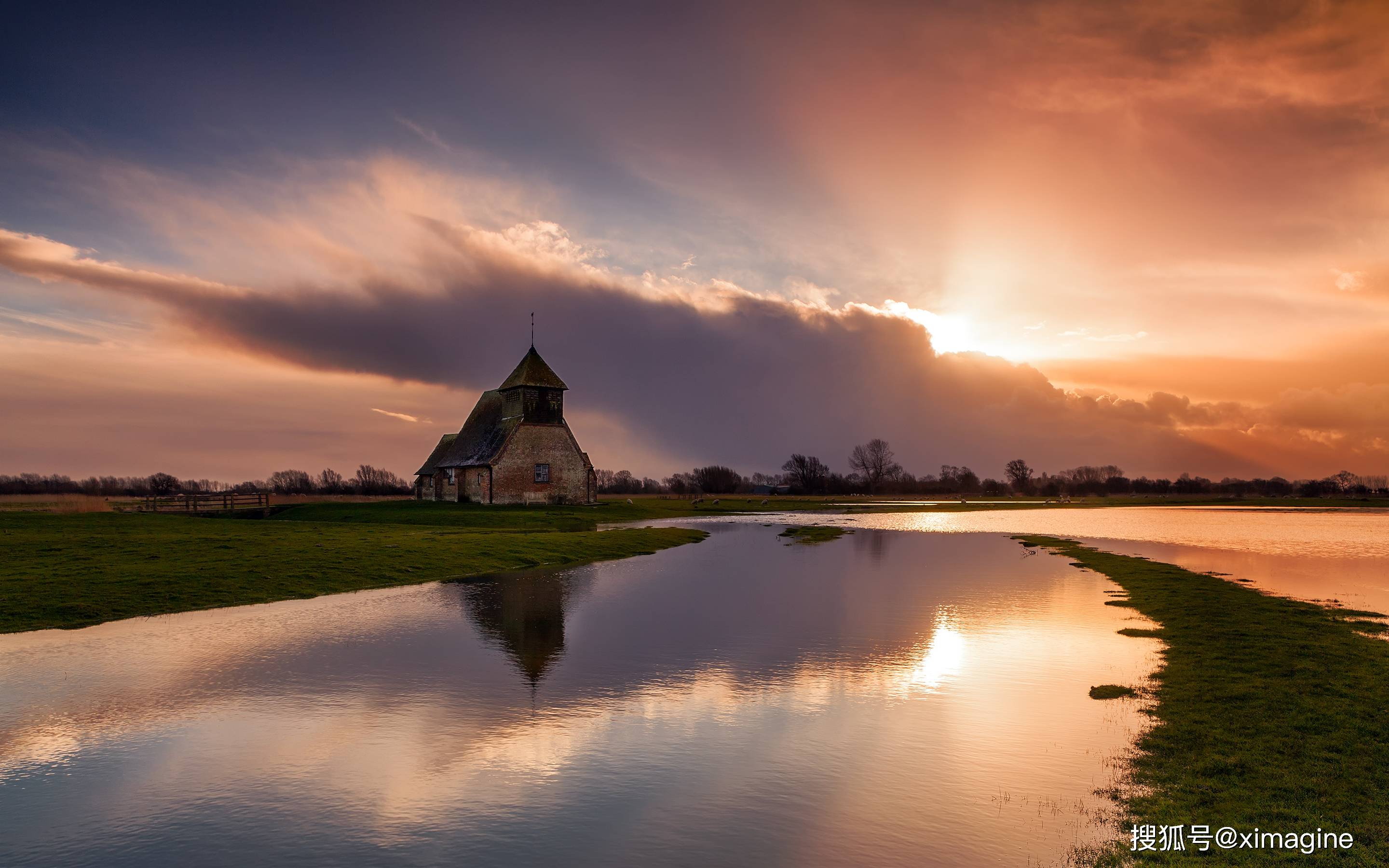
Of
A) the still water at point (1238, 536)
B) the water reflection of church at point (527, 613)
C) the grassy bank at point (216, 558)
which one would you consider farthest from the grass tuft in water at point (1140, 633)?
the grassy bank at point (216, 558)

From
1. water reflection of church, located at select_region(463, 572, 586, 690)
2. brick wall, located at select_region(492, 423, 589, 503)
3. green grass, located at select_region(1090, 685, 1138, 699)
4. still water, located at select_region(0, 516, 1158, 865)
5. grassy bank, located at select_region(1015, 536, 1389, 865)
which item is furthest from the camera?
brick wall, located at select_region(492, 423, 589, 503)

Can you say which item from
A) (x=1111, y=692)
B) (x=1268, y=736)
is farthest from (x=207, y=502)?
(x=1268, y=736)

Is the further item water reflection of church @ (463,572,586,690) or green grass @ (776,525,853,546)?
green grass @ (776,525,853,546)

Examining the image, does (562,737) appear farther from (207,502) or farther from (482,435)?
(482,435)

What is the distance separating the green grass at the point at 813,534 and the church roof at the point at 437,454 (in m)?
44.7

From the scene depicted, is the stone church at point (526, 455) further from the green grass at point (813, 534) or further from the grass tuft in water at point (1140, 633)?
the grass tuft in water at point (1140, 633)

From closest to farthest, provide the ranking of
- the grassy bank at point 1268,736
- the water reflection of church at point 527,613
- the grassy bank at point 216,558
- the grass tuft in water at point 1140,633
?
the grassy bank at point 1268,736 < the water reflection of church at point 527,613 < the grass tuft in water at point 1140,633 < the grassy bank at point 216,558

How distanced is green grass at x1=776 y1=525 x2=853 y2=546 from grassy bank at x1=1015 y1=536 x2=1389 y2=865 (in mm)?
37847

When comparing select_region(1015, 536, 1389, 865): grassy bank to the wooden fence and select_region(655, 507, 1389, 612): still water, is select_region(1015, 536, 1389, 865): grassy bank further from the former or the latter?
the wooden fence

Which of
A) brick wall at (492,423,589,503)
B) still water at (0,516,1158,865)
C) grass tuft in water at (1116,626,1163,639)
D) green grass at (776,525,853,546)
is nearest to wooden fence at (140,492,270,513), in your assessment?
brick wall at (492,423,589,503)

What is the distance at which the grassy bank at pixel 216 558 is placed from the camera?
27812 millimetres

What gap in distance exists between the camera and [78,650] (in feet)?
69.9

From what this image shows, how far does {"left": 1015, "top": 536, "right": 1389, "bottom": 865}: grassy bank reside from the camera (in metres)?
10.6

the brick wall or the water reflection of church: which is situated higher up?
the brick wall
